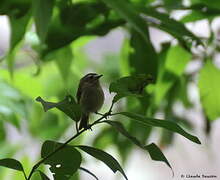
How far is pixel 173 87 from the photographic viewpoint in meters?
1.01

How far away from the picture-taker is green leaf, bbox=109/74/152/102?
481 millimetres

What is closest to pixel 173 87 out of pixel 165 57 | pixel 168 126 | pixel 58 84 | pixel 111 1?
pixel 165 57

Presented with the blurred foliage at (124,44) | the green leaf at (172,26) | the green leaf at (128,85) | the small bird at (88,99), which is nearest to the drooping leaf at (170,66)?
the blurred foliage at (124,44)

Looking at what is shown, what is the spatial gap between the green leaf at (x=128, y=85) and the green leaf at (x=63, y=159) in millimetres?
68

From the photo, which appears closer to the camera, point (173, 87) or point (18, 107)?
point (18, 107)

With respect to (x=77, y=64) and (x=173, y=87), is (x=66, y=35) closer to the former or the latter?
(x=173, y=87)

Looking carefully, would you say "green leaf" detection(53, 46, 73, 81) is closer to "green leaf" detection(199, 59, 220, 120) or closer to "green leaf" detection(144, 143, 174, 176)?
"green leaf" detection(199, 59, 220, 120)

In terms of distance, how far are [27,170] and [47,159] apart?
0.44 metres

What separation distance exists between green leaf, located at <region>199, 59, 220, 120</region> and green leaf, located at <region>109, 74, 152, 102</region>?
14.7 inches

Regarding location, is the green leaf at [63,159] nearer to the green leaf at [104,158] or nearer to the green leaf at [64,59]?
the green leaf at [104,158]

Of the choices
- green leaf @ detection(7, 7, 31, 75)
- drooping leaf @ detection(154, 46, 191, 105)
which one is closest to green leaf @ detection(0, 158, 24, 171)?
green leaf @ detection(7, 7, 31, 75)

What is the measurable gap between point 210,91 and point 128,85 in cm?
40

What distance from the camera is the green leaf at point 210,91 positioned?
0.86 metres

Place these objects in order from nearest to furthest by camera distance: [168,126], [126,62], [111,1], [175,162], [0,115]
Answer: [168,126] < [111,1] < [0,115] < [126,62] < [175,162]
